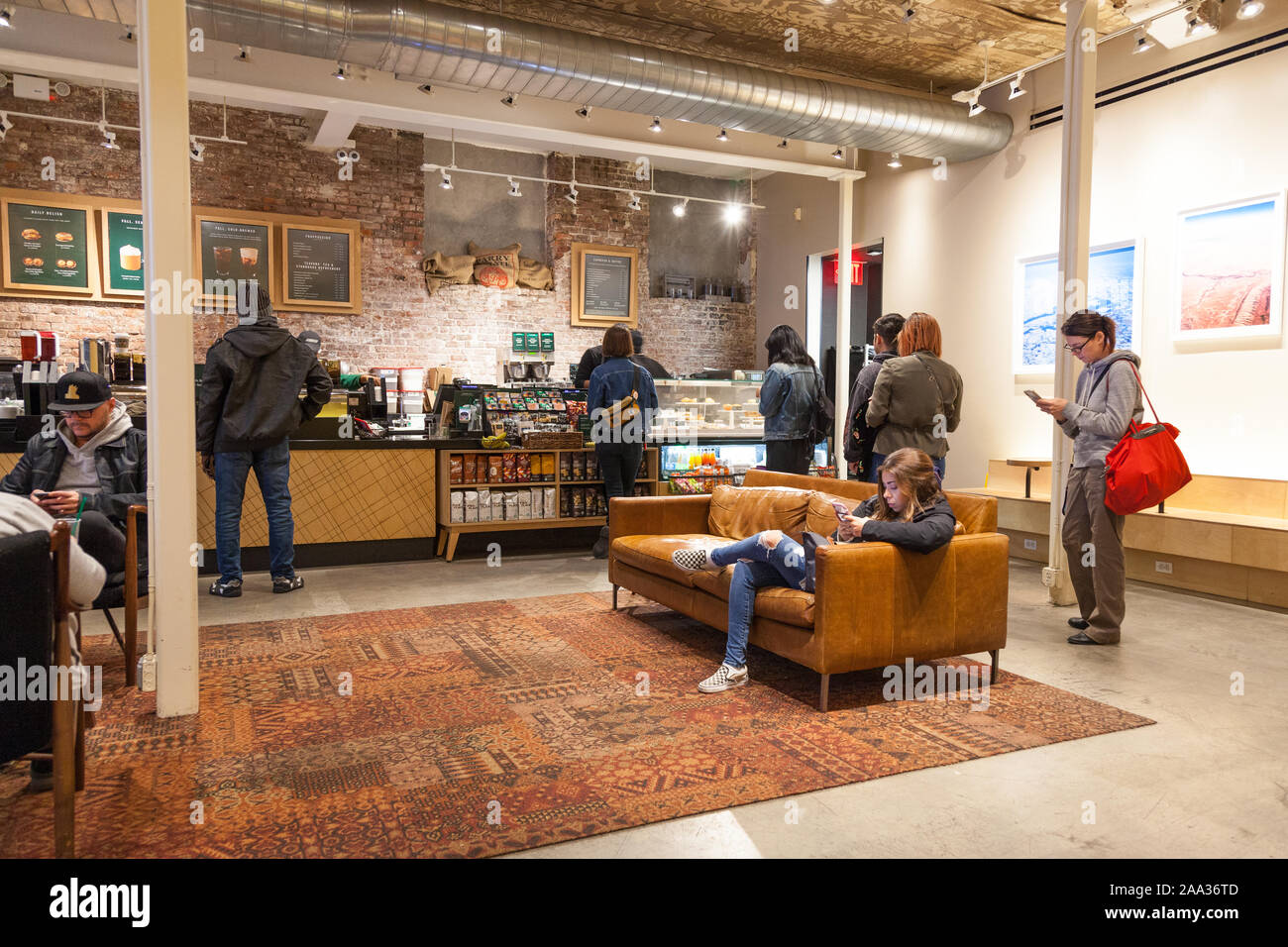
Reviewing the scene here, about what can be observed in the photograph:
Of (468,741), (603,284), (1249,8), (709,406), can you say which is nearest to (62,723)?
(468,741)

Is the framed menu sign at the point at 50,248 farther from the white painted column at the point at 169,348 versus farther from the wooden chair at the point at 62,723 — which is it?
the wooden chair at the point at 62,723

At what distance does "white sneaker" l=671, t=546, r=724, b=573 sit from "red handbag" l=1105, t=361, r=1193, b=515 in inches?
79.8

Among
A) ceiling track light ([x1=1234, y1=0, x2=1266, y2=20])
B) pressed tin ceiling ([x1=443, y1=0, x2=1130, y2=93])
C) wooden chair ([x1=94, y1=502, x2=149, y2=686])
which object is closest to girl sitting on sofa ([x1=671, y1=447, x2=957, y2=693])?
wooden chair ([x1=94, y1=502, x2=149, y2=686])

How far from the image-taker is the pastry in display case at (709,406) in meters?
7.95

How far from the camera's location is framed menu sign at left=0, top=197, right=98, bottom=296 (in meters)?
8.27

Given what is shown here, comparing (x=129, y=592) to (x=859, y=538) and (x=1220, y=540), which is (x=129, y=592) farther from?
(x=1220, y=540)

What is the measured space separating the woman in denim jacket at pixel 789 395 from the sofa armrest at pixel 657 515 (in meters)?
1.60

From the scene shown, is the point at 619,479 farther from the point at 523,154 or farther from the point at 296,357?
the point at 523,154

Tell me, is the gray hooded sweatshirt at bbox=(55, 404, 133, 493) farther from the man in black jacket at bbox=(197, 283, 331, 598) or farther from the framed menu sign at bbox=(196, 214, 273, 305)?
the framed menu sign at bbox=(196, 214, 273, 305)

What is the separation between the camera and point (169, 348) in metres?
3.30

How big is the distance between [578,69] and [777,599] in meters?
4.28

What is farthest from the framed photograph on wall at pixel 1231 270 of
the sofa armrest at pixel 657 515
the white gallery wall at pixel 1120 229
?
the sofa armrest at pixel 657 515

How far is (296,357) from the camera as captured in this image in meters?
5.70
